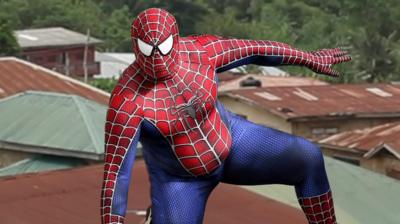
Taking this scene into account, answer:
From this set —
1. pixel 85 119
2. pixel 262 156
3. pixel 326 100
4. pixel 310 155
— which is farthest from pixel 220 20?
pixel 262 156

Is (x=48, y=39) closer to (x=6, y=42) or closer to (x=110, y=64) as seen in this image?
(x=110, y=64)

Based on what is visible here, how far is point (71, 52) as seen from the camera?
133 ft

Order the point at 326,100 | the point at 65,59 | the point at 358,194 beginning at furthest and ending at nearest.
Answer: the point at 65,59
the point at 326,100
the point at 358,194

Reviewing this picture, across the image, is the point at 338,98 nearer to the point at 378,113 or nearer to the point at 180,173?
the point at 378,113

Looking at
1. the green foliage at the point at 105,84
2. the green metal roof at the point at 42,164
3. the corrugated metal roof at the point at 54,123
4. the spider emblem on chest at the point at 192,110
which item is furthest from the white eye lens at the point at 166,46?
the green foliage at the point at 105,84

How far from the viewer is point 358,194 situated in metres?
9.81

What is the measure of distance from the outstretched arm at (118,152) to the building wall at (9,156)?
351 inches

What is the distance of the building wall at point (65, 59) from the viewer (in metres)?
39.8

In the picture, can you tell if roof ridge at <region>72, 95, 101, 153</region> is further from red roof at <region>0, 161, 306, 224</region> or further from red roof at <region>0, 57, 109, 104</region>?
red roof at <region>0, 57, 109, 104</region>

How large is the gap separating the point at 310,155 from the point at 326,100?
17837 millimetres

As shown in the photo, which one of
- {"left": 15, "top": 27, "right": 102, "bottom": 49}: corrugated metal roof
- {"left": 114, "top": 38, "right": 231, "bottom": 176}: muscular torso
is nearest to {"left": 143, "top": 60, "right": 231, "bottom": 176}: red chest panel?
{"left": 114, "top": 38, "right": 231, "bottom": 176}: muscular torso

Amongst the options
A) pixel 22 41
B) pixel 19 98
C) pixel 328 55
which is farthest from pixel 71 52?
pixel 328 55

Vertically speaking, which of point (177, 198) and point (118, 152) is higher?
point (118, 152)

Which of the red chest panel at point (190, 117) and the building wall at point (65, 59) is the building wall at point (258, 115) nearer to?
the red chest panel at point (190, 117)
